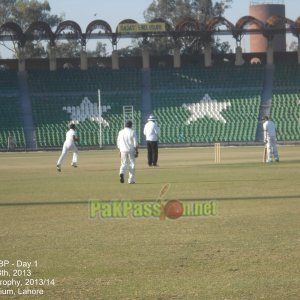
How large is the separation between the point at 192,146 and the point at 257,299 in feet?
178

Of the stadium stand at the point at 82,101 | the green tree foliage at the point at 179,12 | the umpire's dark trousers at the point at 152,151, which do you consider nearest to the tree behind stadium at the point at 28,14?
the green tree foliage at the point at 179,12

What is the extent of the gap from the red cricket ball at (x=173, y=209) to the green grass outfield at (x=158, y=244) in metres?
0.32

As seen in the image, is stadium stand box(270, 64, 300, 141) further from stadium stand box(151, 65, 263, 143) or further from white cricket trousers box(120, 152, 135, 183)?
white cricket trousers box(120, 152, 135, 183)

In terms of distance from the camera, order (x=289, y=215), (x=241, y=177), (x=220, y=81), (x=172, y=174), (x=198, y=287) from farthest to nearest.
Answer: (x=220, y=81) < (x=172, y=174) < (x=241, y=177) < (x=289, y=215) < (x=198, y=287)

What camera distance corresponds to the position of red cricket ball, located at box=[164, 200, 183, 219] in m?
17.0

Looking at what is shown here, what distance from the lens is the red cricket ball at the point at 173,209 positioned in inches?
671

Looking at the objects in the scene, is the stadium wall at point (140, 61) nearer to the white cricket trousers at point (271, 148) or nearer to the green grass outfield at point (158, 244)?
the white cricket trousers at point (271, 148)

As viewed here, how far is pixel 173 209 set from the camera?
704 inches

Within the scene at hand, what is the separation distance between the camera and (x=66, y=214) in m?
18.0

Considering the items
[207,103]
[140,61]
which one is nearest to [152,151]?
[207,103]

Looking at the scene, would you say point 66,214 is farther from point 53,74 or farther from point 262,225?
point 53,74

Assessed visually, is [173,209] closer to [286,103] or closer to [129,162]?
[129,162]

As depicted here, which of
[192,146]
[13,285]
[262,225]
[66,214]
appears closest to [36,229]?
[66,214]

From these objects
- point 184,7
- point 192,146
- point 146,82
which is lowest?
point 192,146
